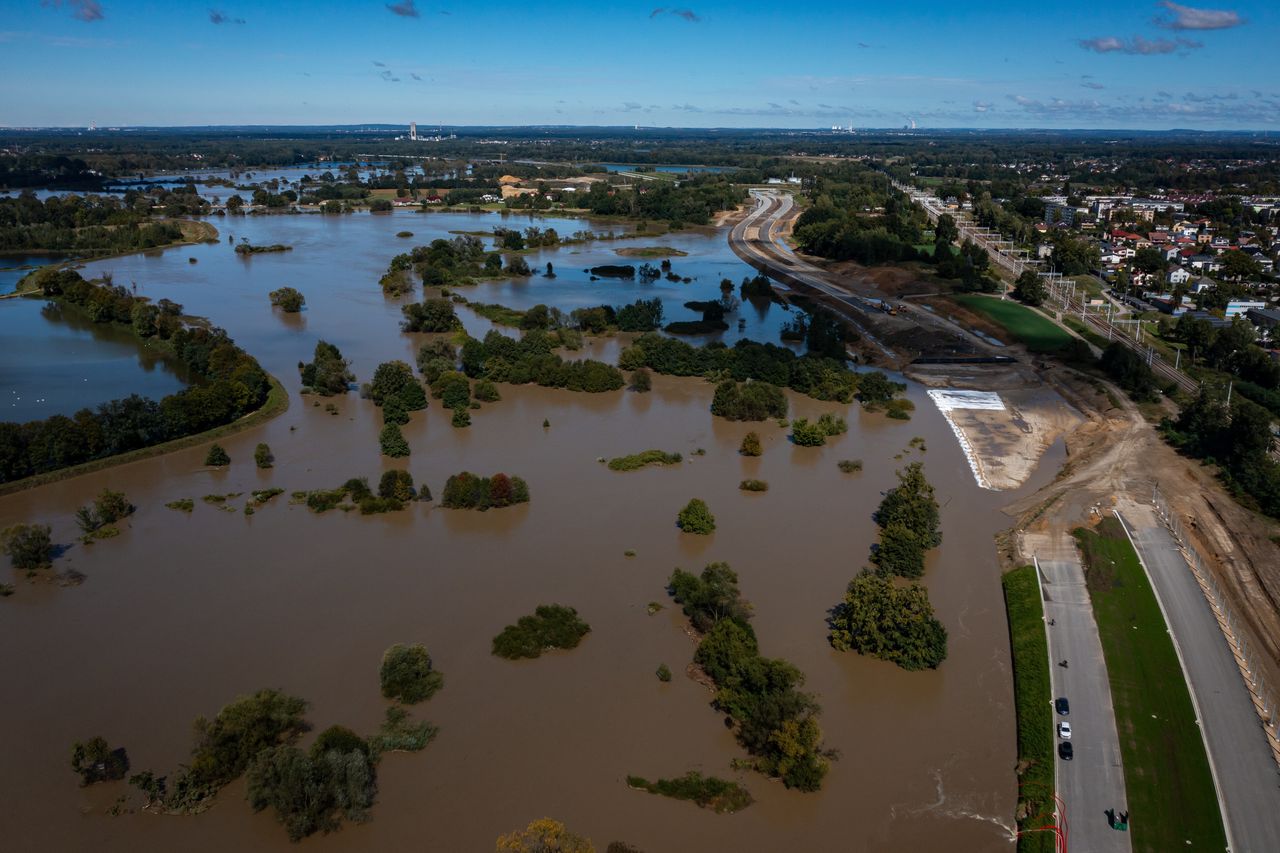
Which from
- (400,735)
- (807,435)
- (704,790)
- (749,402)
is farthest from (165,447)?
(704,790)

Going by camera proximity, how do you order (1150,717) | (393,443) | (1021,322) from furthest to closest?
(1021,322) < (393,443) < (1150,717)

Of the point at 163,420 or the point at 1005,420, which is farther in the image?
the point at 1005,420

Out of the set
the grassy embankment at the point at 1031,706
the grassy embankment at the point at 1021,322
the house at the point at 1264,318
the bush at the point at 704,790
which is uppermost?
the house at the point at 1264,318

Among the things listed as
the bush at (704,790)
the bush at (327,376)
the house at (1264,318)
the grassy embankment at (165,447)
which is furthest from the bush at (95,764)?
the house at (1264,318)

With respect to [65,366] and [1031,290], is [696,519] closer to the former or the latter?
[65,366]

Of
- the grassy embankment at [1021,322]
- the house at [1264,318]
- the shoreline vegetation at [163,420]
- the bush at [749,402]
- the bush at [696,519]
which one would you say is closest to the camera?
the bush at [696,519]

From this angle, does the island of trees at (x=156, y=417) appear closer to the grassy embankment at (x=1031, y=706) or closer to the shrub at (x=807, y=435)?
the shrub at (x=807, y=435)

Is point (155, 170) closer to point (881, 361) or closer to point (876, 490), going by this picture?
point (881, 361)

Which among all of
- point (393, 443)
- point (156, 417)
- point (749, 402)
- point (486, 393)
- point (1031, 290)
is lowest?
point (393, 443)

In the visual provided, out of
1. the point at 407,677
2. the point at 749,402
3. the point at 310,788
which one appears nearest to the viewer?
the point at 310,788
